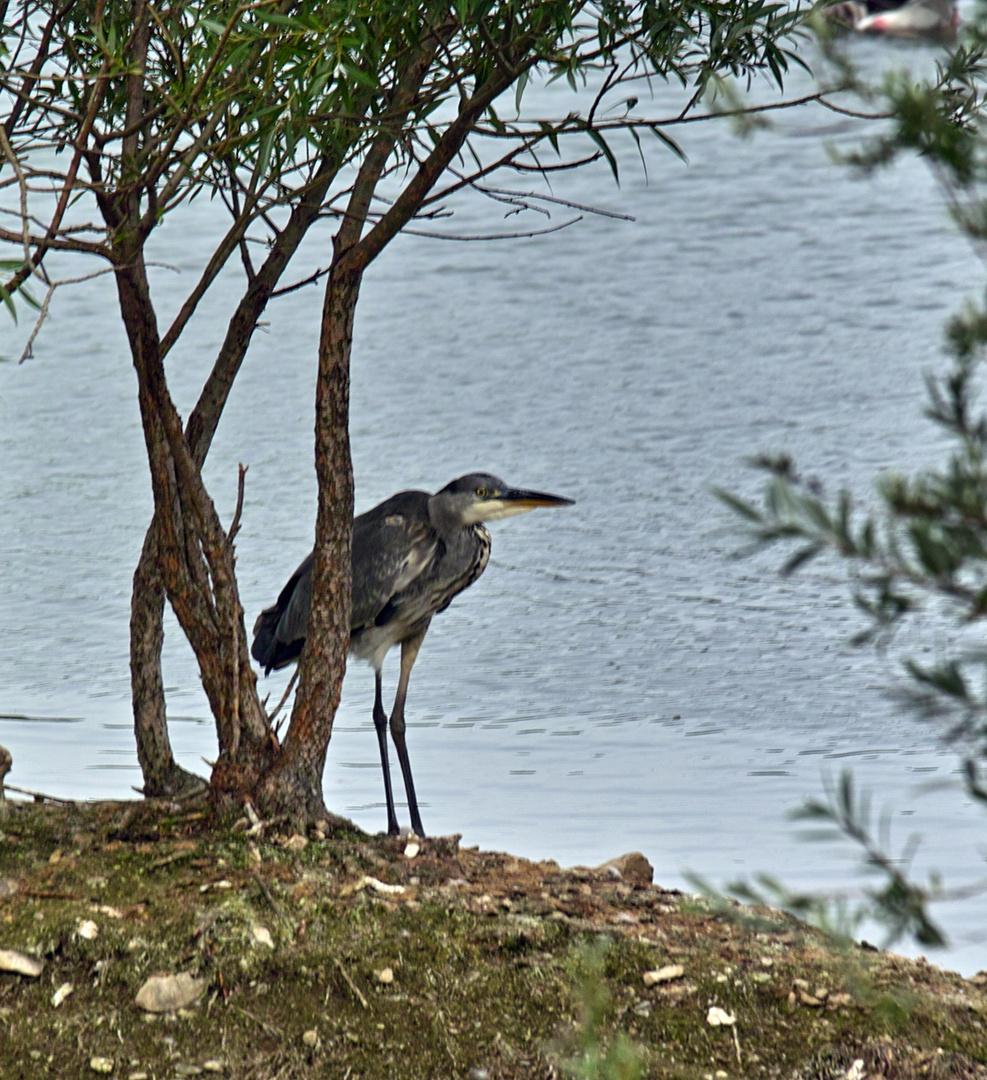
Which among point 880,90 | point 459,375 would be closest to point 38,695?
point 459,375

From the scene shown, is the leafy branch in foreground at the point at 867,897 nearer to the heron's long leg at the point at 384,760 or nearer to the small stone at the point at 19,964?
the small stone at the point at 19,964

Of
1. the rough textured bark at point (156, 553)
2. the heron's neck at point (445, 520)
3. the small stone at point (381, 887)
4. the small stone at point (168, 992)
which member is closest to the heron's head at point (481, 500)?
the heron's neck at point (445, 520)

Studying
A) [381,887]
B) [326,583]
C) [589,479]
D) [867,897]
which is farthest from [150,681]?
[589,479]

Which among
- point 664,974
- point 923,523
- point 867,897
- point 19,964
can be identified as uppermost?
point 923,523

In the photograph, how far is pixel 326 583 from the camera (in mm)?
2732

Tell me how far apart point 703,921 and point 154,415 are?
133cm

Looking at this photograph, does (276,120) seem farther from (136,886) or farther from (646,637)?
(646,637)

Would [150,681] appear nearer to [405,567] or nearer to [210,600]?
[210,600]

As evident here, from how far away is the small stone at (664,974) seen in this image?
227cm

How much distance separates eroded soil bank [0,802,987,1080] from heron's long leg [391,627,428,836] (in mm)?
769

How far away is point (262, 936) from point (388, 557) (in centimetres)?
129

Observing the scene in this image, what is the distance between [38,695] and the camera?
4367mm

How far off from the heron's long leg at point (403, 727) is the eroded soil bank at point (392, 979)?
0.77m

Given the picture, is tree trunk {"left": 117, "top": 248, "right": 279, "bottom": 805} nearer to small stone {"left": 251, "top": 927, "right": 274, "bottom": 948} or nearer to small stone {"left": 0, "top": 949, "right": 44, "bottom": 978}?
small stone {"left": 251, "top": 927, "right": 274, "bottom": 948}
